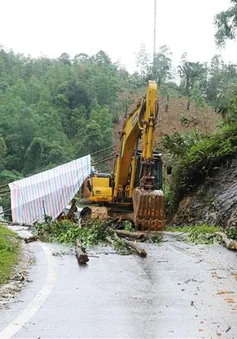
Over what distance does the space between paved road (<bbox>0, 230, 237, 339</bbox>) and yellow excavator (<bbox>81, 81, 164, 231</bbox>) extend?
4.77m

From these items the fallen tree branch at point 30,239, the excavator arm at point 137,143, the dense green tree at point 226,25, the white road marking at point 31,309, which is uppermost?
the dense green tree at point 226,25

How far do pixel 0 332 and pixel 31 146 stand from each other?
167 feet

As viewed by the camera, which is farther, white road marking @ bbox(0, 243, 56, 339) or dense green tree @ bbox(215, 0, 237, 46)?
dense green tree @ bbox(215, 0, 237, 46)

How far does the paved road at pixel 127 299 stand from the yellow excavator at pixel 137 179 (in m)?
4.77

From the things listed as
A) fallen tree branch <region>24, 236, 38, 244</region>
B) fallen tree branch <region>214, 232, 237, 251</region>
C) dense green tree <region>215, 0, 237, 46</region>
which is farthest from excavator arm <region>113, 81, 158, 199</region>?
dense green tree <region>215, 0, 237, 46</region>

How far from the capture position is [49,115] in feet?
218

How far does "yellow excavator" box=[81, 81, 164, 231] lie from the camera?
50.2ft

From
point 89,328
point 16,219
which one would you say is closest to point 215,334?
point 89,328

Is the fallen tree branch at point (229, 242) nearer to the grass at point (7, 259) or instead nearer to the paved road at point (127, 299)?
the paved road at point (127, 299)

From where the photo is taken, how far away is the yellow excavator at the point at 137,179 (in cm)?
1529

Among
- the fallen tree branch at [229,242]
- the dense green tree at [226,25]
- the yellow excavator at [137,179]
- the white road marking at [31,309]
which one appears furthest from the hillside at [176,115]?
the white road marking at [31,309]

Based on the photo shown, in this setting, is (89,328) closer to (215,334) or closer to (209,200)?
(215,334)

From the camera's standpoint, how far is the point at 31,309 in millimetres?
6254

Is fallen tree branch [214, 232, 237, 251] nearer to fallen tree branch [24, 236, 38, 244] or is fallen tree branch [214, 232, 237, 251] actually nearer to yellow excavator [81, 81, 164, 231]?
yellow excavator [81, 81, 164, 231]
